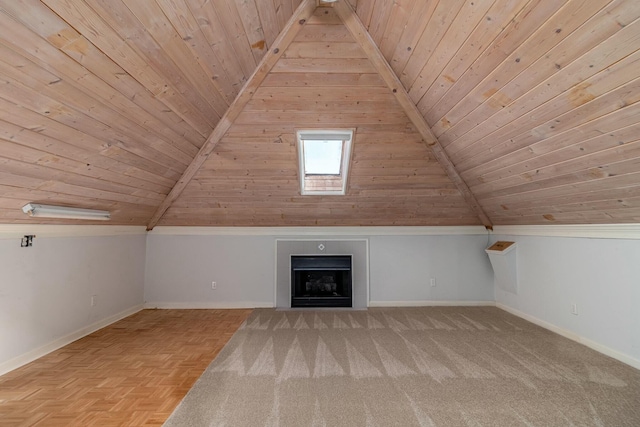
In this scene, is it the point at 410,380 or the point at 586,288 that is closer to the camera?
the point at 410,380

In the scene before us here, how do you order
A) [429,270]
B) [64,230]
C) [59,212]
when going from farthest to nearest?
[429,270], [64,230], [59,212]

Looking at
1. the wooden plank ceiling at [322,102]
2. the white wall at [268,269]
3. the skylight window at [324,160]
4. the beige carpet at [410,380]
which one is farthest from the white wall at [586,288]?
the skylight window at [324,160]

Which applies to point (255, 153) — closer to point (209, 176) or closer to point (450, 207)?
point (209, 176)

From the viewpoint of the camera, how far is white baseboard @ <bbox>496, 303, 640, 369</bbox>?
2738 millimetres

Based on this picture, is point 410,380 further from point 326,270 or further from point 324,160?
point 324,160

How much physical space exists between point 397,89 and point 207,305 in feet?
12.9

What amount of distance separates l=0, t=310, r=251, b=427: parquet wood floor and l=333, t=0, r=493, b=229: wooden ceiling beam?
9.95ft

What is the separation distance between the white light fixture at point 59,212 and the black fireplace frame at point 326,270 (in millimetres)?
2557

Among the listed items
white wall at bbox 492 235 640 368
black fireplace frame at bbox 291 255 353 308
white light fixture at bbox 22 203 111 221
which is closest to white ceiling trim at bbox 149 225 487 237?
black fireplace frame at bbox 291 255 353 308

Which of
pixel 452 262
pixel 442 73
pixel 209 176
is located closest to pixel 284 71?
pixel 442 73

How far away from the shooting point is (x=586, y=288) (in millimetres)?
3205

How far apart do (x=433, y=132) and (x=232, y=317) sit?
341 centimetres

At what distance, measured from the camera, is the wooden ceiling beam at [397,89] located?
265 centimetres

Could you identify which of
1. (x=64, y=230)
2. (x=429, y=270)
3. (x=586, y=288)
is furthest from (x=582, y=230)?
(x=64, y=230)
